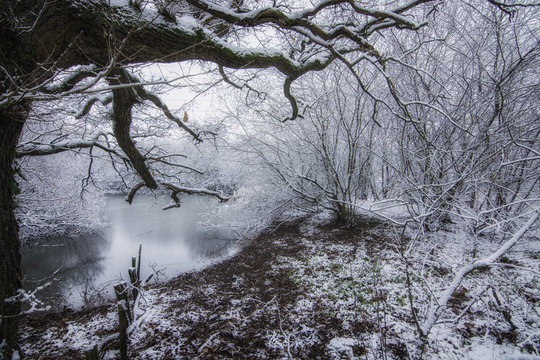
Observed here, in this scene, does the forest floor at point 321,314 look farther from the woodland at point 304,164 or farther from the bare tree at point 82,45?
the bare tree at point 82,45

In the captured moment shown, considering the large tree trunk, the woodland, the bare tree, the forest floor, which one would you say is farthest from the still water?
the bare tree

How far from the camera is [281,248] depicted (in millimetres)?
Answer: 7020

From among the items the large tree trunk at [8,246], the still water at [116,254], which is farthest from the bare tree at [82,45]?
the still water at [116,254]

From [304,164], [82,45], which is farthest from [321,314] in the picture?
[304,164]

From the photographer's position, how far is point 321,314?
11.5 ft

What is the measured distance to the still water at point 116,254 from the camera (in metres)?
6.59

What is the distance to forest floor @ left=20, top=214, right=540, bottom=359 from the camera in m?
2.65

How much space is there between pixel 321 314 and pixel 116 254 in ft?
28.2

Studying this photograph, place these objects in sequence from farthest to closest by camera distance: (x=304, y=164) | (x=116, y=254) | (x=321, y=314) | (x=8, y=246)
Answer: (x=116, y=254) → (x=304, y=164) → (x=321, y=314) → (x=8, y=246)

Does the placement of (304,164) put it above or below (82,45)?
below

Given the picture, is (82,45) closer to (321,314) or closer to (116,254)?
(321,314)

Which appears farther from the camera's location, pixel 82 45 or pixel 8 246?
pixel 8 246

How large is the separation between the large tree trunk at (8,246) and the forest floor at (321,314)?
108cm

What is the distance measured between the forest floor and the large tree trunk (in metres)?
1.08
